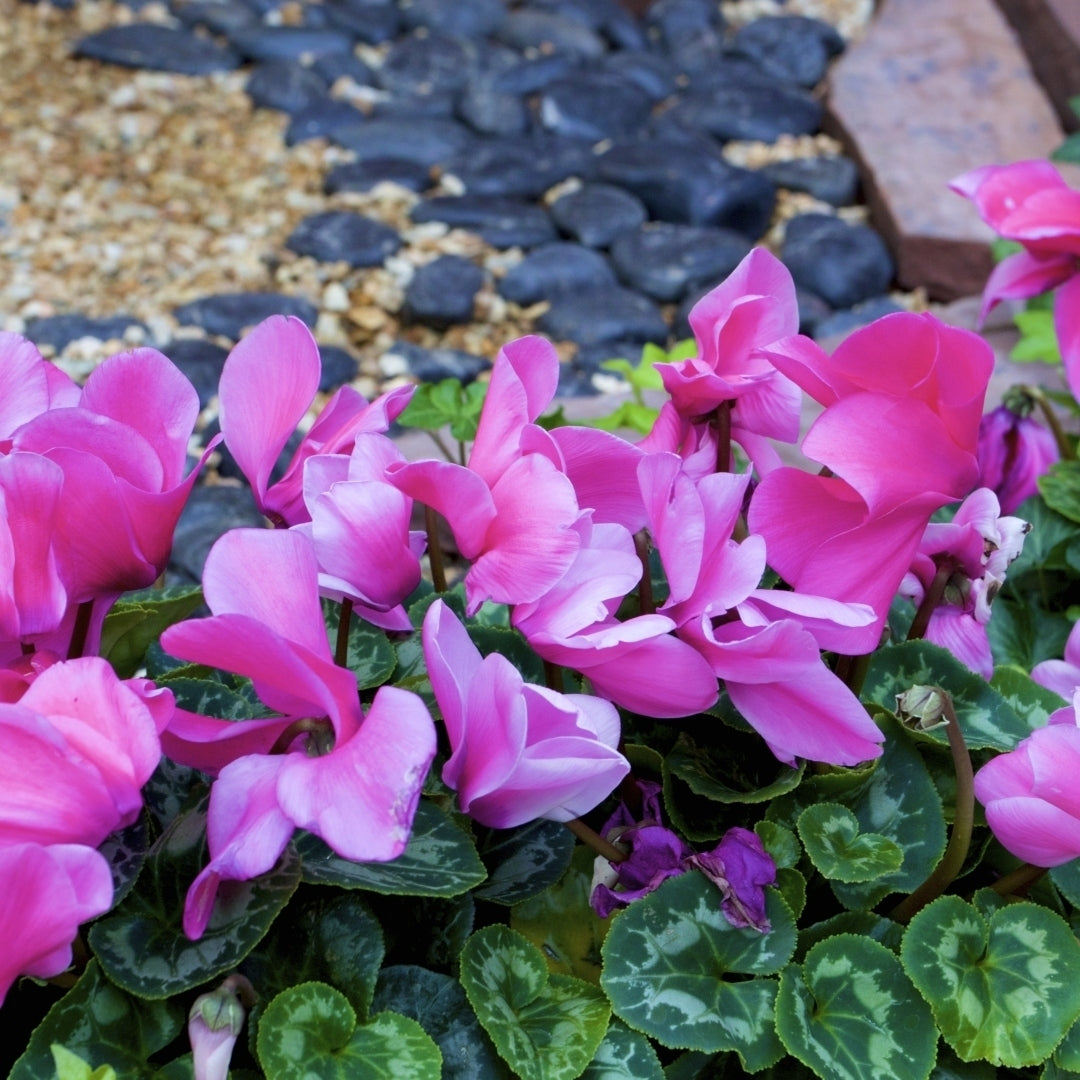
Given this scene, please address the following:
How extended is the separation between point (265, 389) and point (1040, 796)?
459 mm

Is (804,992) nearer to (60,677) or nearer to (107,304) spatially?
(60,677)

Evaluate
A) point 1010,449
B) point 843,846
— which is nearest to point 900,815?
point 843,846

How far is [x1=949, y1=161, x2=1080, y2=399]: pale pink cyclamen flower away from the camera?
1.15 meters

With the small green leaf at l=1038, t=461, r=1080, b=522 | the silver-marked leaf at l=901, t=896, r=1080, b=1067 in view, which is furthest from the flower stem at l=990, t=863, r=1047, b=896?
the small green leaf at l=1038, t=461, r=1080, b=522

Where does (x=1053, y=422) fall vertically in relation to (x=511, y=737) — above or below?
below

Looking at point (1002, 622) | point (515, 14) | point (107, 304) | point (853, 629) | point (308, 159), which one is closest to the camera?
point (853, 629)

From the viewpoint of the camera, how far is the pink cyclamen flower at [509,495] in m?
0.64

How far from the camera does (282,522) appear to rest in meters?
0.75

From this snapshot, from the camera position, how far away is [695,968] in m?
0.77

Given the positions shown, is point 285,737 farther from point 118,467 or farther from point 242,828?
point 118,467

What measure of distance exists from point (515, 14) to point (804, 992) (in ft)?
13.0

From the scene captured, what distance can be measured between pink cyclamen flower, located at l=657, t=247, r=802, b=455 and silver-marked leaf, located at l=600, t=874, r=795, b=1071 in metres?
0.28

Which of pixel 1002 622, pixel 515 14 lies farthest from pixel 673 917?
pixel 515 14

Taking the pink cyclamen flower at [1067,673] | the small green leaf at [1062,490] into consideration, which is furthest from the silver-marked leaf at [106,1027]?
the small green leaf at [1062,490]
